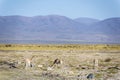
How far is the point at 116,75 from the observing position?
2302cm

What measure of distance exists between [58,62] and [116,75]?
838cm

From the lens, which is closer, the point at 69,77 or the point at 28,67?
the point at 69,77

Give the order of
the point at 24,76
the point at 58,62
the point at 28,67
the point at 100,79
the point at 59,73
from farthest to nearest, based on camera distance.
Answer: the point at 58,62 → the point at 28,67 → the point at 59,73 → the point at 24,76 → the point at 100,79

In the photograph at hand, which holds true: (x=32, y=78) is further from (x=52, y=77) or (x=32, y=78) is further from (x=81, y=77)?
(x=81, y=77)

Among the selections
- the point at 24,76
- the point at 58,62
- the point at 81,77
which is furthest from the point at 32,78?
the point at 58,62

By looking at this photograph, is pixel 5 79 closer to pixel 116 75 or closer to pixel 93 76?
pixel 93 76

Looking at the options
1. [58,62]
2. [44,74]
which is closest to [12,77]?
[44,74]

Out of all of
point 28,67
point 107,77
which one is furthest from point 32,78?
point 28,67

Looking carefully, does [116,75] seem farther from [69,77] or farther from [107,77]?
[69,77]

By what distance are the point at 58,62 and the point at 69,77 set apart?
28.1ft

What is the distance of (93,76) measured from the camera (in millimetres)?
21828

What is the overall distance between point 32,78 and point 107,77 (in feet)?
15.3

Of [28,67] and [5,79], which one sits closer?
[5,79]

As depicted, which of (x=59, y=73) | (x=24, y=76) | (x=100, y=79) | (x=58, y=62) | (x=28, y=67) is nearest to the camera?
(x=100, y=79)
